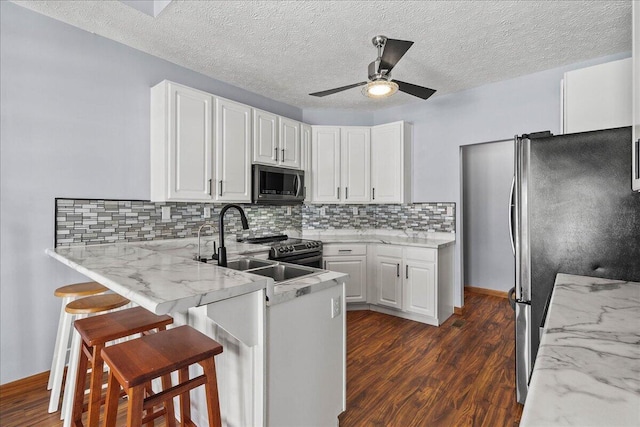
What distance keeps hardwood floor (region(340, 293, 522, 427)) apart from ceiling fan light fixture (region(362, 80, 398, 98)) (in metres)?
2.07

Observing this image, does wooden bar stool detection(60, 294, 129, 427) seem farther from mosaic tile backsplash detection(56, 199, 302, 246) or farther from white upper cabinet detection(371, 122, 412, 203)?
white upper cabinet detection(371, 122, 412, 203)

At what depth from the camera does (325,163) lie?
13.5 ft

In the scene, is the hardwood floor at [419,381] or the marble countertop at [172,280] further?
the hardwood floor at [419,381]

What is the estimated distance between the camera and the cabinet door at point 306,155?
395 cm

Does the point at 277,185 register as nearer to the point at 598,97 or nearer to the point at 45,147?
the point at 45,147

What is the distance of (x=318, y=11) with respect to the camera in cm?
218

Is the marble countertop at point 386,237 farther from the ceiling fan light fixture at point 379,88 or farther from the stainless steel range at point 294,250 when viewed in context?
the ceiling fan light fixture at point 379,88

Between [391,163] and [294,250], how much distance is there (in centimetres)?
171

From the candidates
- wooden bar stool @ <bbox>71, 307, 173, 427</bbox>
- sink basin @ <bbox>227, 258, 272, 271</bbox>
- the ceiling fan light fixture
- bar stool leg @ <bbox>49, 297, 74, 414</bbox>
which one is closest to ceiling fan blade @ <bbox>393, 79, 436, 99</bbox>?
the ceiling fan light fixture

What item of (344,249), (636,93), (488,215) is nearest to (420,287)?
(344,249)

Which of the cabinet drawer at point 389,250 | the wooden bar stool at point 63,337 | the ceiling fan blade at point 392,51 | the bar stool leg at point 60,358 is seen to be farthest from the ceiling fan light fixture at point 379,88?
the bar stool leg at point 60,358

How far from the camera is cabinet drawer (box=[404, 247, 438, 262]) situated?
11.0ft

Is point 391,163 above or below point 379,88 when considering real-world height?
below

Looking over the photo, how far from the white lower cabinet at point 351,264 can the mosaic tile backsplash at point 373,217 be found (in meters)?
0.74
